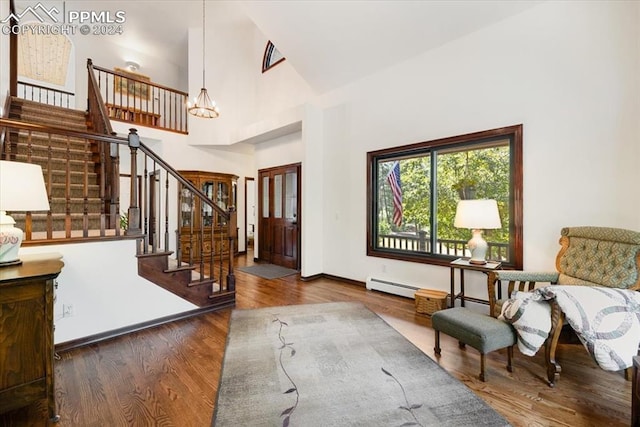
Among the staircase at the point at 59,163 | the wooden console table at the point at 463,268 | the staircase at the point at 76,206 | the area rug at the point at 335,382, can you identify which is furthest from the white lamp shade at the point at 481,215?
the staircase at the point at 59,163

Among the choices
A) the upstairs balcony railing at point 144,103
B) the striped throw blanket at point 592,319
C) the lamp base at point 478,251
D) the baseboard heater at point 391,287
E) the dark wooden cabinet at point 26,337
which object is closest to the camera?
the dark wooden cabinet at point 26,337

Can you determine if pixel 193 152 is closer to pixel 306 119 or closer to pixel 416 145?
pixel 306 119

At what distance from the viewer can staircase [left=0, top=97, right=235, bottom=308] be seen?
252cm

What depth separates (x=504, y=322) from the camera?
2.18 meters

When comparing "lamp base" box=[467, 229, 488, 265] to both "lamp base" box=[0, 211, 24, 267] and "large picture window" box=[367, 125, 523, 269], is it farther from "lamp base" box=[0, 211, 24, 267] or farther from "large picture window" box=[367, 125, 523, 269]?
"lamp base" box=[0, 211, 24, 267]

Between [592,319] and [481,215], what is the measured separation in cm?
123

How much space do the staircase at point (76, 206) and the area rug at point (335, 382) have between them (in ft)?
2.66

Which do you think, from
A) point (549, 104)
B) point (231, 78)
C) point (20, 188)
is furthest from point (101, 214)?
point (231, 78)

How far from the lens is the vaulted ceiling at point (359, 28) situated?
10.9 ft

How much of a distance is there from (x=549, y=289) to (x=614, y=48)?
241 cm

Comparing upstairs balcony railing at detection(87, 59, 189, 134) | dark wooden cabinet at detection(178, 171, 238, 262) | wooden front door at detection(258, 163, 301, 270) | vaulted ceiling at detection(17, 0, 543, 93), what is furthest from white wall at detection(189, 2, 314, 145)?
vaulted ceiling at detection(17, 0, 543, 93)

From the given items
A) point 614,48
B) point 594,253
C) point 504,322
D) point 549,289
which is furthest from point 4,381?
point 614,48

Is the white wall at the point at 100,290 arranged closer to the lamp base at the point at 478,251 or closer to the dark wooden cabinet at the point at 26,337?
the dark wooden cabinet at the point at 26,337

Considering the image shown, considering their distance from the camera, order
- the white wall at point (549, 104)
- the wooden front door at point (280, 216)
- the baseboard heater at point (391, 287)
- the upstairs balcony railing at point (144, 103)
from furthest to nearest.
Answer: the upstairs balcony railing at point (144, 103)
the wooden front door at point (280, 216)
the baseboard heater at point (391, 287)
the white wall at point (549, 104)
